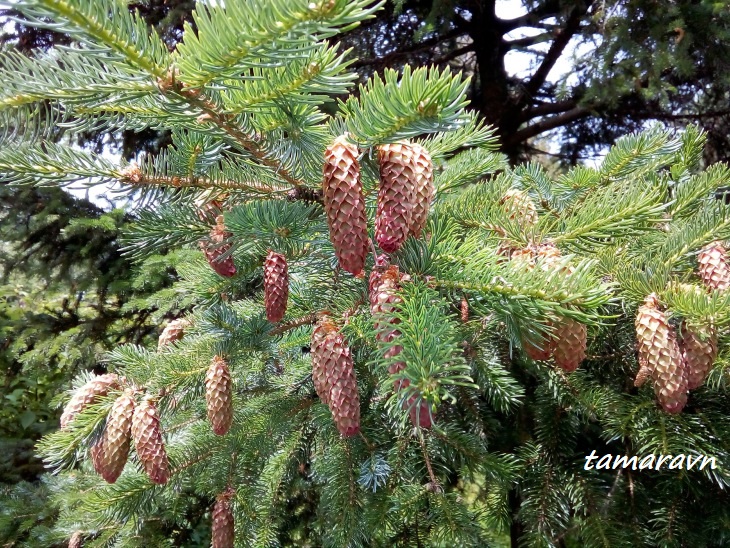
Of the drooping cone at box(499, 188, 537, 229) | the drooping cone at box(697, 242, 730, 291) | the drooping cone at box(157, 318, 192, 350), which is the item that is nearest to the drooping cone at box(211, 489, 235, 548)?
the drooping cone at box(157, 318, 192, 350)

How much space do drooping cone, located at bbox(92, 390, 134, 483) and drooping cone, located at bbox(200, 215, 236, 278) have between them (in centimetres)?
26

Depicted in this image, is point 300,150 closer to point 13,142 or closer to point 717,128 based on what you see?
point 13,142

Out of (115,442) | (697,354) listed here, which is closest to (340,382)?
(115,442)

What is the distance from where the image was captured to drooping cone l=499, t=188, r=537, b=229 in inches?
30.3

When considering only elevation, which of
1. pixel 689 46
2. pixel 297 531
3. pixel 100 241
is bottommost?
pixel 297 531

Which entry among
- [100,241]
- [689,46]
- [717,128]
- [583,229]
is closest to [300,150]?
[583,229]

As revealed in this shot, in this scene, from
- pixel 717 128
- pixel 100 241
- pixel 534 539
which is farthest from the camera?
pixel 717 128

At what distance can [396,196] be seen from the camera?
54 centimetres

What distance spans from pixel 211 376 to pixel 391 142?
0.50 metres

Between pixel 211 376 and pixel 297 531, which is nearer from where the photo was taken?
pixel 211 376

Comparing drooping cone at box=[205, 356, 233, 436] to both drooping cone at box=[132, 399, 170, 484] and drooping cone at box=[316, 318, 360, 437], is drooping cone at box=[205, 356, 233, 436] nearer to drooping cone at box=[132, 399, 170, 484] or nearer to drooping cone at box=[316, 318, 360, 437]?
drooping cone at box=[132, 399, 170, 484]

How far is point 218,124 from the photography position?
0.52 metres

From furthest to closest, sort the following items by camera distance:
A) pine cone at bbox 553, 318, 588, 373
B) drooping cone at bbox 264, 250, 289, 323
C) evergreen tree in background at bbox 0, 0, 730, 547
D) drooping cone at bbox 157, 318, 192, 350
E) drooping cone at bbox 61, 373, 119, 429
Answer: drooping cone at bbox 157, 318, 192, 350 → drooping cone at bbox 61, 373, 119, 429 → drooping cone at bbox 264, 250, 289, 323 → pine cone at bbox 553, 318, 588, 373 → evergreen tree in background at bbox 0, 0, 730, 547

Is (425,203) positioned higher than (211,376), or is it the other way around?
(425,203)
